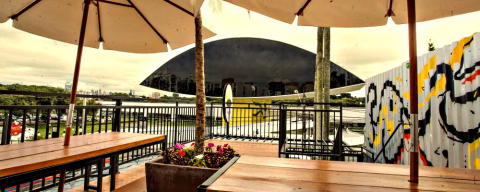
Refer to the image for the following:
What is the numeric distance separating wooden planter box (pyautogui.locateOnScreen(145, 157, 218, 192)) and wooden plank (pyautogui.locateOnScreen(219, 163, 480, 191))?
0.74 metres

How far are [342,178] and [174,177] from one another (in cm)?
136

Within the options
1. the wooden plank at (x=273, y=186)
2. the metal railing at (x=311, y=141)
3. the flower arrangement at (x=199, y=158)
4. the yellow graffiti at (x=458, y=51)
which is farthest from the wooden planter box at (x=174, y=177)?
the yellow graffiti at (x=458, y=51)

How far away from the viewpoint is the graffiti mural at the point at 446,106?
104 inches

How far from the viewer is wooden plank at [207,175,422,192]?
0.87 m

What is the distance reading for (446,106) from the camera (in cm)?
309

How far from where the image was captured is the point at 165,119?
4406 millimetres

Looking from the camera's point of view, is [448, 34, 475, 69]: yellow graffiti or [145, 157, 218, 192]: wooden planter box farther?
[448, 34, 475, 69]: yellow graffiti

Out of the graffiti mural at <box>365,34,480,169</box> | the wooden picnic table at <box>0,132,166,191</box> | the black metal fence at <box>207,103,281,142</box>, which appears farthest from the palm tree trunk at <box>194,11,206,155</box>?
the black metal fence at <box>207,103,281,142</box>

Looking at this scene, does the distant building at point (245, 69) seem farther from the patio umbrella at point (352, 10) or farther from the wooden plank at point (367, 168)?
the wooden plank at point (367, 168)

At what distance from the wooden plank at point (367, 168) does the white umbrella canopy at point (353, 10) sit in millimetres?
1162

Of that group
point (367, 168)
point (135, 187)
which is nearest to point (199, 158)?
point (135, 187)

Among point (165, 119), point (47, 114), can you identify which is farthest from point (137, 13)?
point (165, 119)

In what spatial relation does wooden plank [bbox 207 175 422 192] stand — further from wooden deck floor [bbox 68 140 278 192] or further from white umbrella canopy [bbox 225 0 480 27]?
wooden deck floor [bbox 68 140 278 192]

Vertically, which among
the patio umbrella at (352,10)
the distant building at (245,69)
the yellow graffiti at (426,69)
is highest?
the distant building at (245,69)
